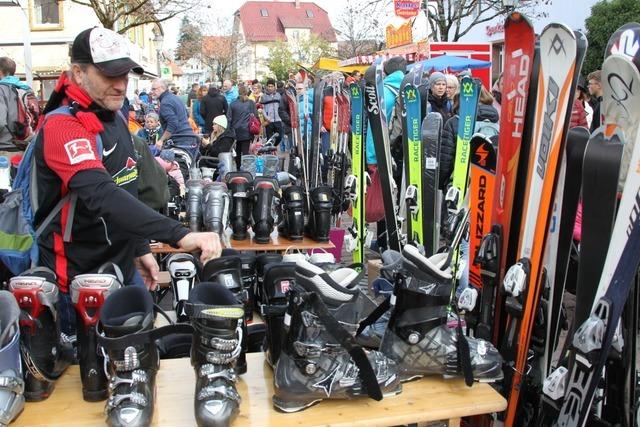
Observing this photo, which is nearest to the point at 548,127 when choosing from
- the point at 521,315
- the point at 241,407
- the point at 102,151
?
the point at 521,315

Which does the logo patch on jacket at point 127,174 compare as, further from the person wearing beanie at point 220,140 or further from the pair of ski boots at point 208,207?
the person wearing beanie at point 220,140

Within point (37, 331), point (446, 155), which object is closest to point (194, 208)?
point (446, 155)

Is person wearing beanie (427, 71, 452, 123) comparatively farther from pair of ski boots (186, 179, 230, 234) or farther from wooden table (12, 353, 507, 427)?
wooden table (12, 353, 507, 427)

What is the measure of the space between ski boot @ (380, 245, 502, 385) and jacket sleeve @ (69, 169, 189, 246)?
71cm

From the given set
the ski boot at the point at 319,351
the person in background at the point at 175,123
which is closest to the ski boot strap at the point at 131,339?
the ski boot at the point at 319,351

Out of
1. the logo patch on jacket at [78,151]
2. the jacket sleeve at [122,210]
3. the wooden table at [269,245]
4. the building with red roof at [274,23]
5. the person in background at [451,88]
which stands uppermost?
the building with red roof at [274,23]

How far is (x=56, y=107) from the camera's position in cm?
184

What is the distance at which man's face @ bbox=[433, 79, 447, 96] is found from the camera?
549 cm

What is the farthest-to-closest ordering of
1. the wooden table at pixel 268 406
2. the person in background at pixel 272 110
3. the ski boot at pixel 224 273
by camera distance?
the person in background at pixel 272 110, the ski boot at pixel 224 273, the wooden table at pixel 268 406

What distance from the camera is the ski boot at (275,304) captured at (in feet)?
5.81

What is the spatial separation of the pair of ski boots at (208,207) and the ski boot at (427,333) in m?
2.05

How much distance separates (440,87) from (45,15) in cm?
1870

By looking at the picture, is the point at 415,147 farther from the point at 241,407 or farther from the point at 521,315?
the point at 241,407

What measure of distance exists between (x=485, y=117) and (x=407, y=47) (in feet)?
35.3
